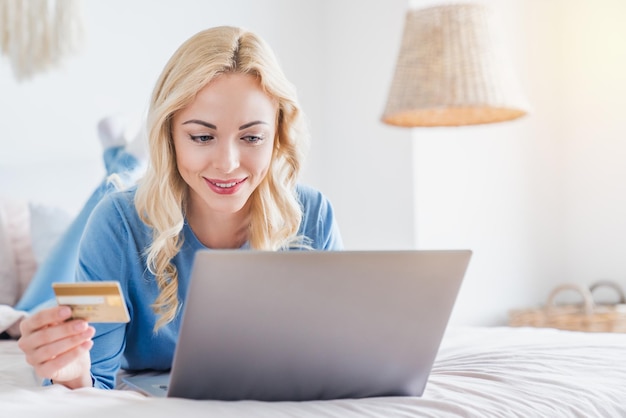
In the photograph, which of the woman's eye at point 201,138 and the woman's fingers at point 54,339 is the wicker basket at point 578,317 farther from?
the woman's fingers at point 54,339

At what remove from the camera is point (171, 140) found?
4.48 ft

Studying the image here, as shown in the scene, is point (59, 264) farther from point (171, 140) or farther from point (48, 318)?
point (48, 318)

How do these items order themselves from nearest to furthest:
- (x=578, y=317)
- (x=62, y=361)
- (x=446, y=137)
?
(x=62, y=361), (x=578, y=317), (x=446, y=137)

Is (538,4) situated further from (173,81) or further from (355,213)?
(173,81)

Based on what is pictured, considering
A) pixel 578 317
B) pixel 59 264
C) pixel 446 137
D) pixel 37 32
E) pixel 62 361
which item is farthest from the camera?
pixel 446 137

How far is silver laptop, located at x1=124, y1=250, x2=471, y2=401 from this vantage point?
2.83 ft

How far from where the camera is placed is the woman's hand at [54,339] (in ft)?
3.11

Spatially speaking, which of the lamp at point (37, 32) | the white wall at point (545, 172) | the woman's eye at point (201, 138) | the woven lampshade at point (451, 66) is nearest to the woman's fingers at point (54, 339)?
the woman's eye at point (201, 138)

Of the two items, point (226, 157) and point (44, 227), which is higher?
point (226, 157)

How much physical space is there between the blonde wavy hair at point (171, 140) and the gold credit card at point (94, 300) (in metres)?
0.36

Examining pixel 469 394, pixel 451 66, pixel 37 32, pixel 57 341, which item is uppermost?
pixel 37 32

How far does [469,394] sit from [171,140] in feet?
2.11

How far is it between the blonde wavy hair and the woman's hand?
305 mm

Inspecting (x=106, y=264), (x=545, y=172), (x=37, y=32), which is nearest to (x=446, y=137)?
(x=545, y=172)
